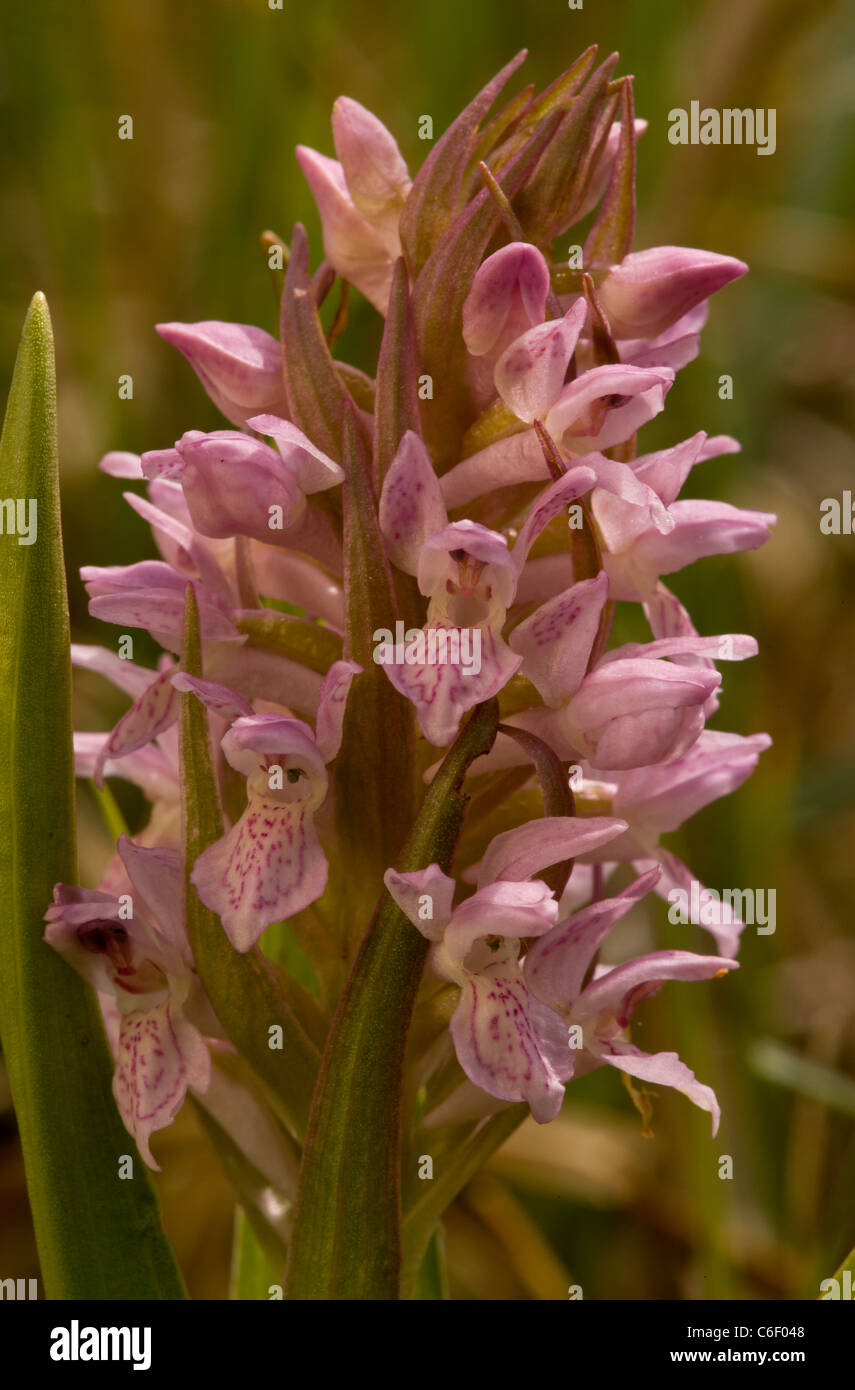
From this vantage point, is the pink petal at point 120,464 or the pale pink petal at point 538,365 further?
the pink petal at point 120,464

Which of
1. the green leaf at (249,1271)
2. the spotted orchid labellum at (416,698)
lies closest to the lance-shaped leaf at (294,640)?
the spotted orchid labellum at (416,698)


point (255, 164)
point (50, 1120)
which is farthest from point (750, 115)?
point (50, 1120)

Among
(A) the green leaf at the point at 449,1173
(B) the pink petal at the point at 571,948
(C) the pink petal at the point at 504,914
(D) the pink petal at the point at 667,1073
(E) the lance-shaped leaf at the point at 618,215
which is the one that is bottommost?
(A) the green leaf at the point at 449,1173

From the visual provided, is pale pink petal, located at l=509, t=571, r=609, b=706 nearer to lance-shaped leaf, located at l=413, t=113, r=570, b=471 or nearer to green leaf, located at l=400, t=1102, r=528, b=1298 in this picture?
lance-shaped leaf, located at l=413, t=113, r=570, b=471

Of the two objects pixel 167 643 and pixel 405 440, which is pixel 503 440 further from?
pixel 167 643

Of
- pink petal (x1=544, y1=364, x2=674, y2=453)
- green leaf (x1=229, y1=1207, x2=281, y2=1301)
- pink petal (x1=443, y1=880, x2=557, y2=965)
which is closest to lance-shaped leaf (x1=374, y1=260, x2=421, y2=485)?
pink petal (x1=544, y1=364, x2=674, y2=453)

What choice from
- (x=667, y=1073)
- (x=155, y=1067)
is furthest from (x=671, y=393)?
(x=155, y=1067)

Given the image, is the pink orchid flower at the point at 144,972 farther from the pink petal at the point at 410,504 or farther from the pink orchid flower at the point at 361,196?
the pink orchid flower at the point at 361,196

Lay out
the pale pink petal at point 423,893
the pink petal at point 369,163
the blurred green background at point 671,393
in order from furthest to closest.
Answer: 1. the blurred green background at point 671,393
2. the pink petal at point 369,163
3. the pale pink petal at point 423,893
